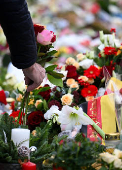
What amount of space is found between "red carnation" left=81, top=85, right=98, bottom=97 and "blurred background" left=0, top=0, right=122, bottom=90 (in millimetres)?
3685

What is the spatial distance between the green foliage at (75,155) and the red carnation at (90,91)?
0.97 metres

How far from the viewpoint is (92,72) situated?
2283mm

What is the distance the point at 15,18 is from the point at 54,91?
0.92 metres

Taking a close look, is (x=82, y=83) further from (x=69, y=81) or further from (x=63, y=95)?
(x=63, y=95)

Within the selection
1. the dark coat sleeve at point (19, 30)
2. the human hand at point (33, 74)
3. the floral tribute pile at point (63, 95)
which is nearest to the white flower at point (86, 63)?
the floral tribute pile at point (63, 95)

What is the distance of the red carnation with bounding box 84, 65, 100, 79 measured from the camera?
2.25 metres

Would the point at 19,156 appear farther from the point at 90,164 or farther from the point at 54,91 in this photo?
the point at 54,91

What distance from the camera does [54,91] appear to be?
2.14m

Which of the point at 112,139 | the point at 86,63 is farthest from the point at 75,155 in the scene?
the point at 86,63

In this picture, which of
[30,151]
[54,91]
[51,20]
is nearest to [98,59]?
[54,91]

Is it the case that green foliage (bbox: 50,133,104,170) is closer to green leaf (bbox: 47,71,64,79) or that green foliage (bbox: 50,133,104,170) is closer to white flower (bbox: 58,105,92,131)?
white flower (bbox: 58,105,92,131)

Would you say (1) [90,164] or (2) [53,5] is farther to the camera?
(2) [53,5]

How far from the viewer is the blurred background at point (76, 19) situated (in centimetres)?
655

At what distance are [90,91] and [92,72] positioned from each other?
0.15 metres
